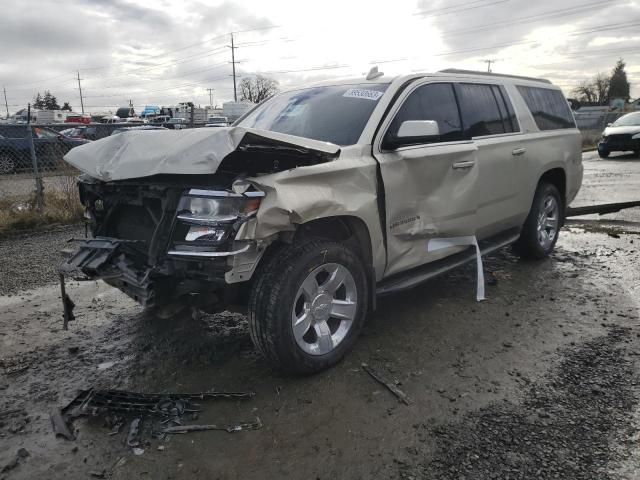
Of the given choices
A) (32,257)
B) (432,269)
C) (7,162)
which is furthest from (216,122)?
(432,269)

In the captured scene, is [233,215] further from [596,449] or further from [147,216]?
[596,449]

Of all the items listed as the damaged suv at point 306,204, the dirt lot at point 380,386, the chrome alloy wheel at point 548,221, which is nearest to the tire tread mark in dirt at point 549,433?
the dirt lot at point 380,386

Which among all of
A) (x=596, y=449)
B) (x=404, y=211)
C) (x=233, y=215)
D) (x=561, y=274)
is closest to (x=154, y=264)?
(x=233, y=215)

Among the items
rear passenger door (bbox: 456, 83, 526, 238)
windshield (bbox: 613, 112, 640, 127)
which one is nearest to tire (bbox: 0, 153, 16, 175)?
rear passenger door (bbox: 456, 83, 526, 238)

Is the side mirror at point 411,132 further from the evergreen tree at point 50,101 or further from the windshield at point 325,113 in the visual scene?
the evergreen tree at point 50,101

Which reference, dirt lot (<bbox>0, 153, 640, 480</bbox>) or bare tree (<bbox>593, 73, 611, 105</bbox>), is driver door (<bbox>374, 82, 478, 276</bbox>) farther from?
bare tree (<bbox>593, 73, 611, 105</bbox>)

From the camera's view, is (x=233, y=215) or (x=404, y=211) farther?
(x=404, y=211)

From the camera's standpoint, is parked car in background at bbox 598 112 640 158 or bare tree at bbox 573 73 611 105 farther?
bare tree at bbox 573 73 611 105

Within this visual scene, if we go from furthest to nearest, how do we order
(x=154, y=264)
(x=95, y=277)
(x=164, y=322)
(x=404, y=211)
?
(x=164, y=322) < (x=404, y=211) < (x=95, y=277) < (x=154, y=264)

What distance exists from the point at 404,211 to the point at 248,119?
1.93m

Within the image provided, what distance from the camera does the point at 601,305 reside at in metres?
4.49

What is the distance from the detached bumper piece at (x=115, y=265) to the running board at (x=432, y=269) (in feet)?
5.30

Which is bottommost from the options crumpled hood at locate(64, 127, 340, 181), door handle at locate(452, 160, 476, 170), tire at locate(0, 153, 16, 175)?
tire at locate(0, 153, 16, 175)

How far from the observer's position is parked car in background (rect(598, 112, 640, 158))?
1758 cm
